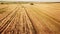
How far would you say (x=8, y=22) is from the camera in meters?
0.48

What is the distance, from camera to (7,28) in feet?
1.41

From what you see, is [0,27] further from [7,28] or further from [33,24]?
[33,24]

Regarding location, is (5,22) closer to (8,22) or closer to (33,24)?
(8,22)

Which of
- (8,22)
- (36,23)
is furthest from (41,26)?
(8,22)

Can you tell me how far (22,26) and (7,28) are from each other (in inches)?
2.4

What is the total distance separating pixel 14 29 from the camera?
43 cm

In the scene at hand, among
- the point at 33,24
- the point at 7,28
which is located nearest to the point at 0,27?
the point at 7,28

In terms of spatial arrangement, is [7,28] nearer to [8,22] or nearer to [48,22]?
[8,22]

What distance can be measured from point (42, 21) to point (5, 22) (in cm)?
16

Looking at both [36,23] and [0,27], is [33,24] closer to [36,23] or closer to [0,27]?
[36,23]

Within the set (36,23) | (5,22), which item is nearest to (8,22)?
(5,22)

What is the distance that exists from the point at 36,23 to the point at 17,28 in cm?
9

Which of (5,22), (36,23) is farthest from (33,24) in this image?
(5,22)

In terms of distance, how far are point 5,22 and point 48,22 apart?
0.60 feet
